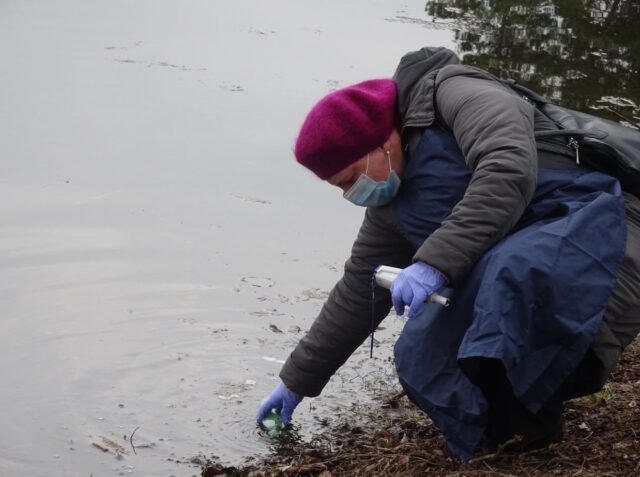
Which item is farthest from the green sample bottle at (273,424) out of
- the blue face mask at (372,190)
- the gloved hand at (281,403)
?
the blue face mask at (372,190)

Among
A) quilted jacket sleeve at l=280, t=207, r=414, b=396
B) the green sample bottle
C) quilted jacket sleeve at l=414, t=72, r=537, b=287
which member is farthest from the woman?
the green sample bottle

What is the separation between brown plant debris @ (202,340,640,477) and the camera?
11.1ft

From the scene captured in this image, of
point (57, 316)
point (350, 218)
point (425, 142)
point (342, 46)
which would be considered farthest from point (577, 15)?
point (425, 142)

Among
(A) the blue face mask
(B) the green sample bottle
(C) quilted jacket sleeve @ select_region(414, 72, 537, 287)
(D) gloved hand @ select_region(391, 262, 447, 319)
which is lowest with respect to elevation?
(B) the green sample bottle

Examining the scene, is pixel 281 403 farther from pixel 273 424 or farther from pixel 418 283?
pixel 418 283

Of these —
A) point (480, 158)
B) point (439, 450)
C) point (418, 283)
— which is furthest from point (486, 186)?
point (439, 450)

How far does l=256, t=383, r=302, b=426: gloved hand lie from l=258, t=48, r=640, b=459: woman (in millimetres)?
1014

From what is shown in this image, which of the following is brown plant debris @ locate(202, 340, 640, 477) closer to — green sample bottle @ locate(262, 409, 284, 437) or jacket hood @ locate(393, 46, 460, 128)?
green sample bottle @ locate(262, 409, 284, 437)

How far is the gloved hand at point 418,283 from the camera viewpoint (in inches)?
118

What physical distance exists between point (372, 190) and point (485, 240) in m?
0.55

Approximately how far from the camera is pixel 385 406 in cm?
469

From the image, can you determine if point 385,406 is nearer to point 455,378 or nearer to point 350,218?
point 455,378

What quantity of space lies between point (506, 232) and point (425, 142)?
17.3 inches

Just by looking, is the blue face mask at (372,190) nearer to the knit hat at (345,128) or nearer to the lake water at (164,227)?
the knit hat at (345,128)
